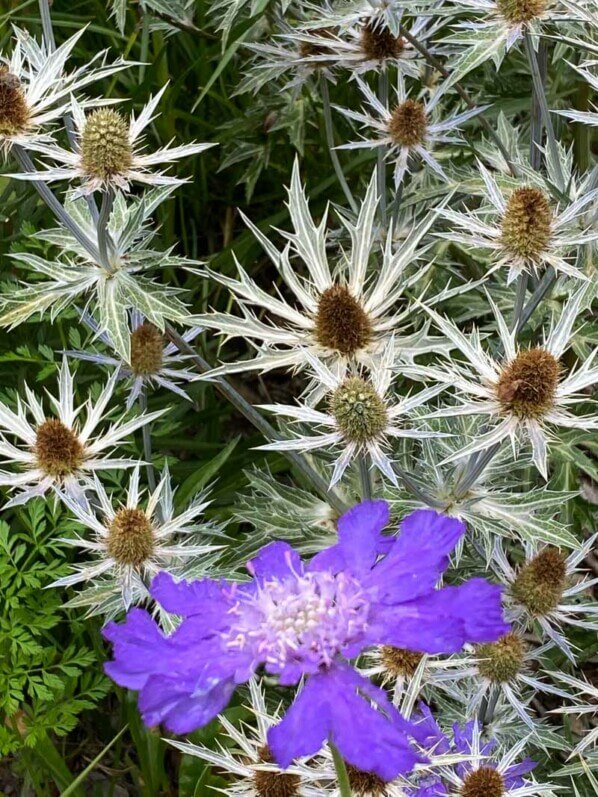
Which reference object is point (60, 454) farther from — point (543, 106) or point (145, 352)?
point (543, 106)

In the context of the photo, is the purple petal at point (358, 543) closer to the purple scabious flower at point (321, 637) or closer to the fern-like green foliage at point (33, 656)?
the purple scabious flower at point (321, 637)

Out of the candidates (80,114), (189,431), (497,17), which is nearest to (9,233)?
(189,431)

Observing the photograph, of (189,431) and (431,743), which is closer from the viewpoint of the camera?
(431,743)

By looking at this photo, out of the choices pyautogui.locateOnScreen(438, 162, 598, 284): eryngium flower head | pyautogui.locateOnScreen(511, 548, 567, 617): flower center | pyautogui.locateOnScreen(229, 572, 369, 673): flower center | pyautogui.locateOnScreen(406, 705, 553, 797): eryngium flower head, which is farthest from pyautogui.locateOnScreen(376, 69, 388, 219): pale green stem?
pyautogui.locateOnScreen(229, 572, 369, 673): flower center

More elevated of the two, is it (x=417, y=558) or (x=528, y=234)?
(x=528, y=234)

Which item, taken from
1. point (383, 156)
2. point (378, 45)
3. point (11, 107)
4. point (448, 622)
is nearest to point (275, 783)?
point (448, 622)

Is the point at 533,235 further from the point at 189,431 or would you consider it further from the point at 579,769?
the point at 189,431
